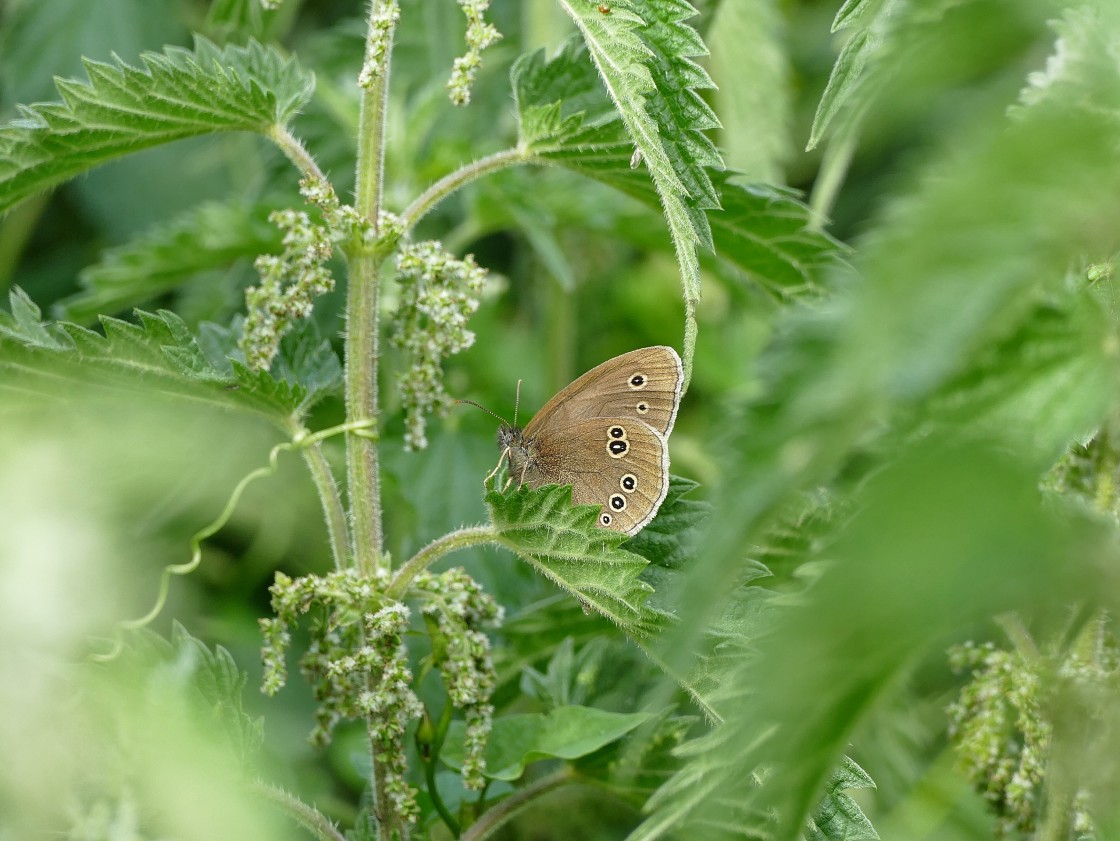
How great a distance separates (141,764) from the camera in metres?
1.08

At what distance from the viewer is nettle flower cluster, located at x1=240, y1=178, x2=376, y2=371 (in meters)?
1.30

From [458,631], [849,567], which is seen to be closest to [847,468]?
[849,567]

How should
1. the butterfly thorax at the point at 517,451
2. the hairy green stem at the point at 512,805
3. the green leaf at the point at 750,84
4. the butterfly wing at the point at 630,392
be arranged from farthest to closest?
the green leaf at the point at 750,84
the butterfly thorax at the point at 517,451
the butterfly wing at the point at 630,392
the hairy green stem at the point at 512,805

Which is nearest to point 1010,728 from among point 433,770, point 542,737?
point 542,737

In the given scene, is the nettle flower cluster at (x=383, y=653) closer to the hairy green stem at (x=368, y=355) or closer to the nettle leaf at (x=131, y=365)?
the hairy green stem at (x=368, y=355)

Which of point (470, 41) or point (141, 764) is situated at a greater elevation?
point (470, 41)

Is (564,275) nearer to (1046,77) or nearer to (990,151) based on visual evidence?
(1046,77)

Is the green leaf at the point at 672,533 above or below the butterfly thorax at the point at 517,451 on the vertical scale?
above

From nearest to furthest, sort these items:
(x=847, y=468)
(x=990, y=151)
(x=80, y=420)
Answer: (x=990, y=151)
(x=847, y=468)
(x=80, y=420)

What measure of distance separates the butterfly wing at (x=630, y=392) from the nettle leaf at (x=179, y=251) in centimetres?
72

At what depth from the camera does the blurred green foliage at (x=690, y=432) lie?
63 cm

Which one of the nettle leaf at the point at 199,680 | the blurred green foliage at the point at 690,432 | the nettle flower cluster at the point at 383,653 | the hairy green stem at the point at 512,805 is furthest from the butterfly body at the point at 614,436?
the nettle leaf at the point at 199,680

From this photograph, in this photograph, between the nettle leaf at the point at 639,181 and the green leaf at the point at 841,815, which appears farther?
the nettle leaf at the point at 639,181

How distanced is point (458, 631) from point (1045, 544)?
781mm
